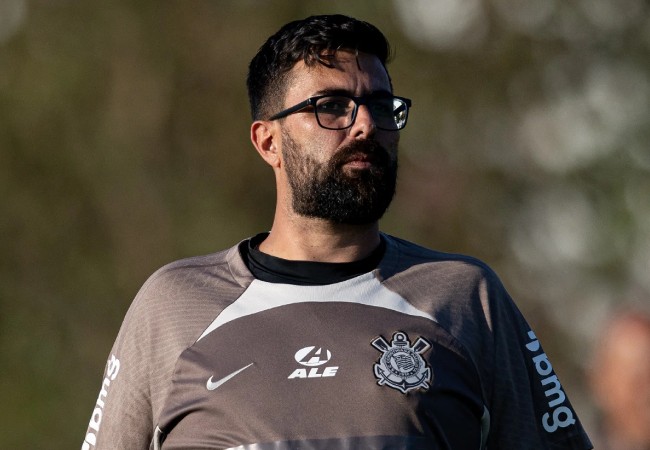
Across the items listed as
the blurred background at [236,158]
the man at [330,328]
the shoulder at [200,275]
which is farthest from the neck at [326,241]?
the blurred background at [236,158]

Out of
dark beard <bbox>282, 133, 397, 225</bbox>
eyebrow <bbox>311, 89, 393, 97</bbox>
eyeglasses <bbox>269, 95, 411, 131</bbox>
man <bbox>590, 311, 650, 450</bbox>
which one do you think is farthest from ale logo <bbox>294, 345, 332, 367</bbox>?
man <bbox>590, 311, 650, 450</bbox>

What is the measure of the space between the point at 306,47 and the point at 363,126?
395mm

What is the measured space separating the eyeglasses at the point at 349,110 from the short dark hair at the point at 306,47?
15 cm

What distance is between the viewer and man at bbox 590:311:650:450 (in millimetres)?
4824

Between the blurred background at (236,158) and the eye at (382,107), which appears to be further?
the blurred background at (236,158)

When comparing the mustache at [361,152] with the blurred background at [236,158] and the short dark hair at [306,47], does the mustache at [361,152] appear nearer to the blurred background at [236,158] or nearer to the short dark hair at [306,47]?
the short dark hair at [306,47]

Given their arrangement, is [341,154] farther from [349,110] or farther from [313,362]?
[313,362]

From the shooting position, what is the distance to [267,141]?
4582mm

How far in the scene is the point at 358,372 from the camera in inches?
154

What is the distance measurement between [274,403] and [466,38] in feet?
38.9

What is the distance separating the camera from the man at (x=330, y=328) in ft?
12.7

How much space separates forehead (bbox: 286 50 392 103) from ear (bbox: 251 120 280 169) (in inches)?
7.0

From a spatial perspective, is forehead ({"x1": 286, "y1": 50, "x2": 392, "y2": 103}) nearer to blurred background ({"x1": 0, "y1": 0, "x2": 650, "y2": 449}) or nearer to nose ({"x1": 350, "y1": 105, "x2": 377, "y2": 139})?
nose ({"x1": 350, "y1": 105, "x2": 377, "y2": 139})

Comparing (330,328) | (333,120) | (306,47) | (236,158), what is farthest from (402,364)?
(236,158)
